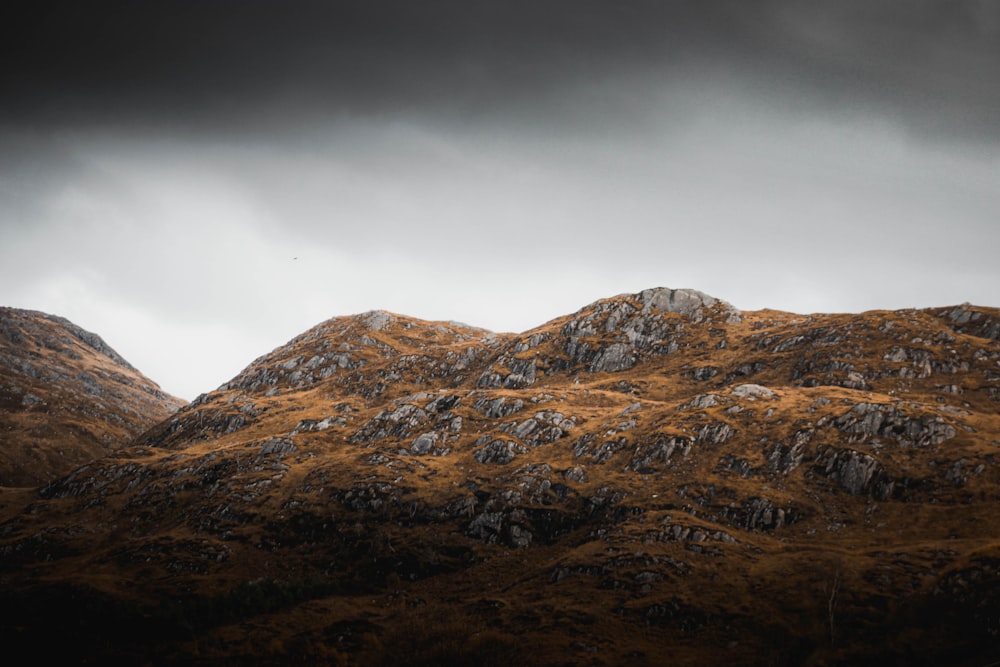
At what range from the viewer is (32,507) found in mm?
111938

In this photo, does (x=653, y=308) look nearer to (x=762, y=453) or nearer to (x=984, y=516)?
(x=762, y=453)

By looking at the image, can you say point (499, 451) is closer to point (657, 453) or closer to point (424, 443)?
point (424, 443)

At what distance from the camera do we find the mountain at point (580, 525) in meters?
54.0

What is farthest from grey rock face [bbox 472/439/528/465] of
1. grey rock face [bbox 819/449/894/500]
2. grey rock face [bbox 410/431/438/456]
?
grey rock face [bbox 819/449/894/500]

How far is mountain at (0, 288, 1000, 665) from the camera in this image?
177 ft

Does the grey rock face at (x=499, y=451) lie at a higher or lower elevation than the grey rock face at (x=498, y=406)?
lower

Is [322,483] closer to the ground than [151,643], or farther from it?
farther from it

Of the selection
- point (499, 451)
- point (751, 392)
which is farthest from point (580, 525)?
point (751, 392)

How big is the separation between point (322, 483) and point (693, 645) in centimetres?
7406

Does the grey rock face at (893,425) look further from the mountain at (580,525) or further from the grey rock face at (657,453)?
the grey rock face at (657,453)

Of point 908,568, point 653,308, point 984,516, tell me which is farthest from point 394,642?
point 653,308

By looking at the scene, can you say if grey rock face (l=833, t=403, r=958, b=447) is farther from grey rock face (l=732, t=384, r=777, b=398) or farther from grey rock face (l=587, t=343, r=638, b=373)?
grey rock face (l=587, t=343, r=638, b=373)

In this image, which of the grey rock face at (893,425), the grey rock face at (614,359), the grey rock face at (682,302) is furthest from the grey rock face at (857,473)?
the grey rock face at (682,302)

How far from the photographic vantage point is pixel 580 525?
8350 centimetres
